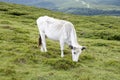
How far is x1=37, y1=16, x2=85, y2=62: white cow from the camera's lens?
1947 cm

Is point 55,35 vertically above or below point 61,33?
below

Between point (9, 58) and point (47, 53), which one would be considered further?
point (47, 53)

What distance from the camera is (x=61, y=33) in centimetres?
2042

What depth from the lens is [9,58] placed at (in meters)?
20.0

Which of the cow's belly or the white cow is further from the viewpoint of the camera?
the cow's belly

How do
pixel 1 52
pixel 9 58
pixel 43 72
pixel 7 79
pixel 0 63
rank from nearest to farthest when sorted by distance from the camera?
pixel 7 79, pixel 43 72, pixel 0 63, pixel 9 58, pixel 1 52

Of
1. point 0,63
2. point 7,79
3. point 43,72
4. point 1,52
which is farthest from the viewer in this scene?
point 1,52

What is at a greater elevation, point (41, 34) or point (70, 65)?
point (41, 34)

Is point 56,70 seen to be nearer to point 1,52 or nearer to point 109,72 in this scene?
point 109,72

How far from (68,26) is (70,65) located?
10.1ft

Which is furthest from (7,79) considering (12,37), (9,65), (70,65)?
(12,37)

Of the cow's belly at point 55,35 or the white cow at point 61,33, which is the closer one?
the white cow at point 61,33

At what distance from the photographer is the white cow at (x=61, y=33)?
63.9ft

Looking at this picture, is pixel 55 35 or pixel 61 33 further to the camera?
pixel 55 35
